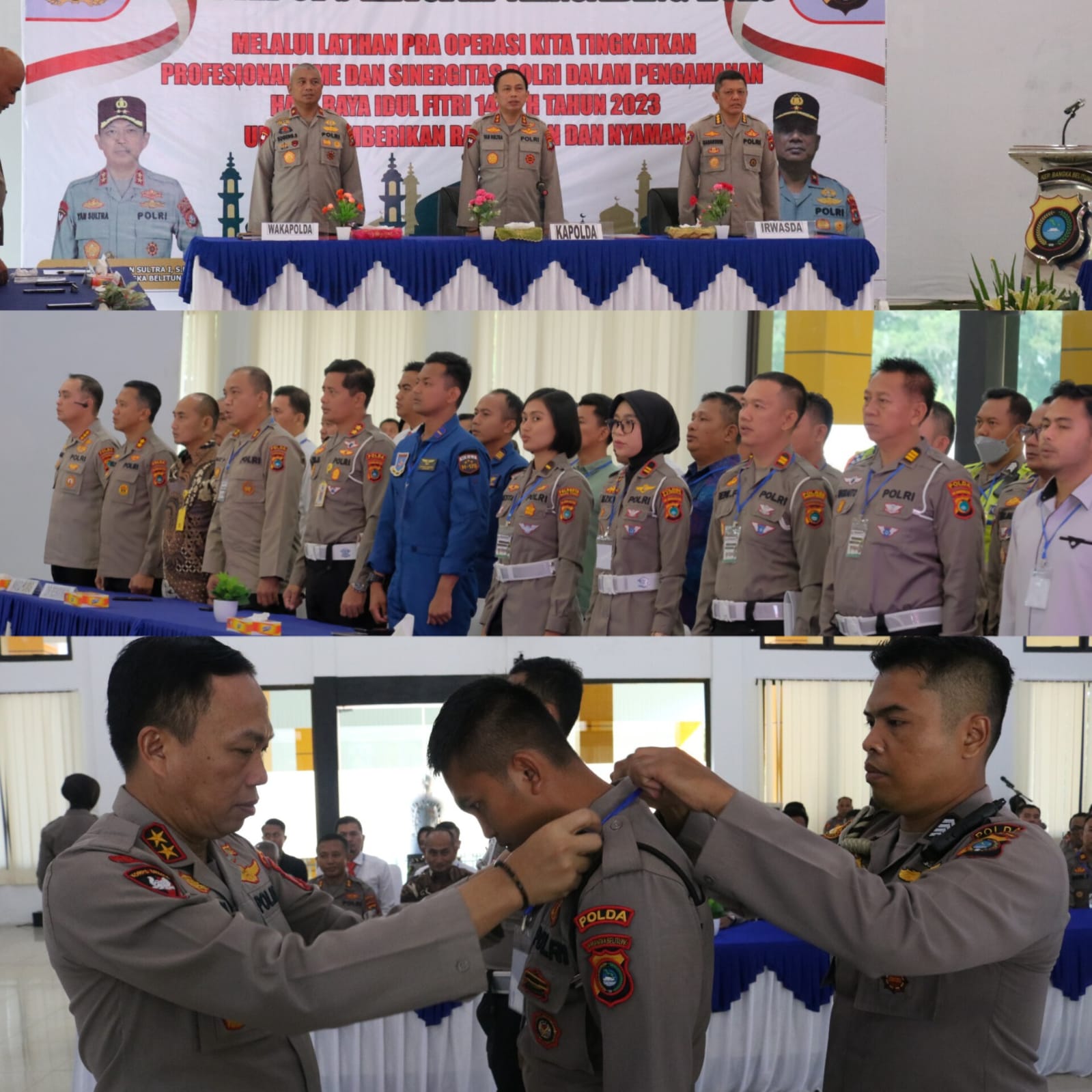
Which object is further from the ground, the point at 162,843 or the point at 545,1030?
the point at 162,843

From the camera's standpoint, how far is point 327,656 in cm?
335

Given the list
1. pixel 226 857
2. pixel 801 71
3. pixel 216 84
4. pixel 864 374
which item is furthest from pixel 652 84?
pixel 226 857

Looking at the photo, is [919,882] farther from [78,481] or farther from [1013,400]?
[78,481]

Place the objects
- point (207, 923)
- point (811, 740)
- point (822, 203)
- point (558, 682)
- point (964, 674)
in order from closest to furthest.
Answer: point (207, 923) → point (964, 674) → point (558, 682) → point (811, 740) → point (822, 203)

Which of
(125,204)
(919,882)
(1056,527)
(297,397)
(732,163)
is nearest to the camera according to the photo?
(919,882)

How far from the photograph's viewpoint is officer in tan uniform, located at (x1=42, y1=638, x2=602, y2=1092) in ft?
5.09

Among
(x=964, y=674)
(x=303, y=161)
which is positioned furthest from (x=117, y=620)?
(x=303, y=161)

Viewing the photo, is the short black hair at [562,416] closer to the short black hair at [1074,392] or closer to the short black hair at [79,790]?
the short black hair at [1074,392]

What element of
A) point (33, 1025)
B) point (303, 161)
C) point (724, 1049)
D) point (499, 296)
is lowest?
point (724, 1049)

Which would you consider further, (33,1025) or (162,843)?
(33,1025)

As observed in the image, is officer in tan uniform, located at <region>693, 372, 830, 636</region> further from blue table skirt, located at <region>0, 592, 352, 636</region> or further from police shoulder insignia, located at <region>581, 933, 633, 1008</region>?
police shoulder insignia, located at <region>581, 933, 633, 1008</region>

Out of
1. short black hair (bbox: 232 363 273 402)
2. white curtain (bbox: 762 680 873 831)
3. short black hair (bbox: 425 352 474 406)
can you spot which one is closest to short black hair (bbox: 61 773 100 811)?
short black hair (bbox: 232 363 273 402)

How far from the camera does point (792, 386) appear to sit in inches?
146

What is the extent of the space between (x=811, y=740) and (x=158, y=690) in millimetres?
2039
